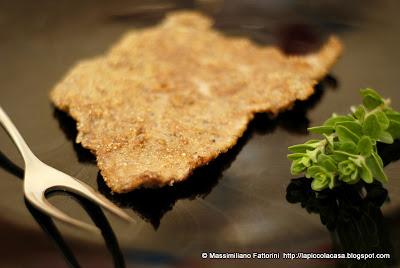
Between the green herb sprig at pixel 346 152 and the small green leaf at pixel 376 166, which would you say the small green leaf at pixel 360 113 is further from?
the small green leaf at pixel 376 166

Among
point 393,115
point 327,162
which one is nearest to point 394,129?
point 393,115

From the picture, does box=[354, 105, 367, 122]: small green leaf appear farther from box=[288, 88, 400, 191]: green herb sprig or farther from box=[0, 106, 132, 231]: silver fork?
box=[0, 106, 132, 231]: silver fork

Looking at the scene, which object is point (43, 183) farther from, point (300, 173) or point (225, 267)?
point (300, 173)

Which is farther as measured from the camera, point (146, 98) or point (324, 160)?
point (146, 98)

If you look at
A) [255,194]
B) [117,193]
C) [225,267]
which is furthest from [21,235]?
[255,194]

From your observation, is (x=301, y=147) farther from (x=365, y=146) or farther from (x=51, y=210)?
(x=51, y=210)

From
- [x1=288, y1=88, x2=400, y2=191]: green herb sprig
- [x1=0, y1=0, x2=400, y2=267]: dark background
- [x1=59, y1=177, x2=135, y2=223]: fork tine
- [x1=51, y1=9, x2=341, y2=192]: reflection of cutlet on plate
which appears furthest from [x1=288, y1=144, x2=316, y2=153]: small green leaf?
[x1=59, y1=177, x2=135, y2=223]: fork tine
